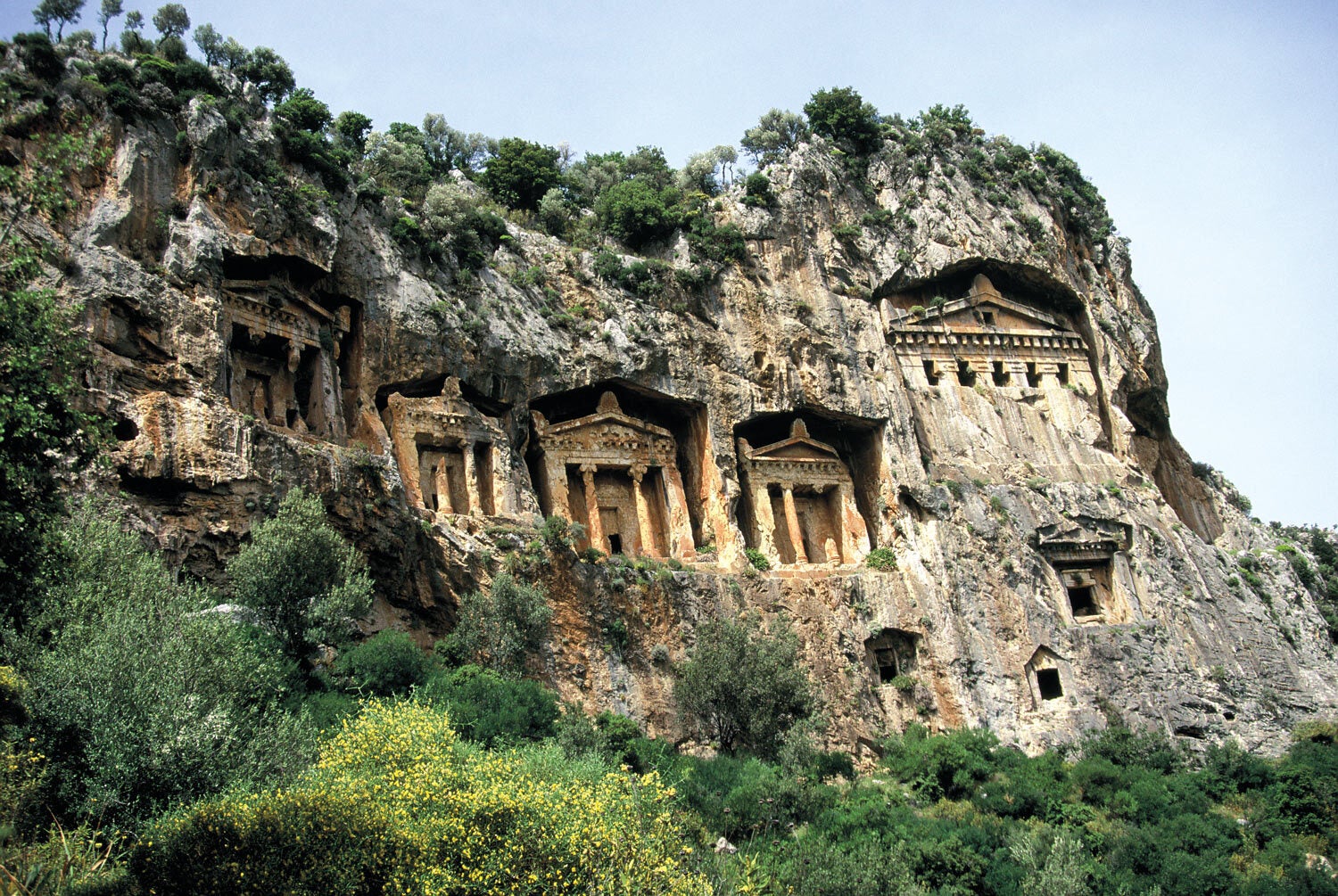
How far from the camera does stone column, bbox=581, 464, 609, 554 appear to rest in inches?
1374

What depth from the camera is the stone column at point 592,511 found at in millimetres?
34906

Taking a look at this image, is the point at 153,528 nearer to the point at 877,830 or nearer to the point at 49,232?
the point at 49,232

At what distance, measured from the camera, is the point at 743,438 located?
39.9m

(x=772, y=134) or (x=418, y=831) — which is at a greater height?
(x=772, y=134)

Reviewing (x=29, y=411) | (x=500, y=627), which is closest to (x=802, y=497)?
(x=500, y=627)

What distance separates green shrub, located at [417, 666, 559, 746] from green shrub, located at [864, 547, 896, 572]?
16.3 metres

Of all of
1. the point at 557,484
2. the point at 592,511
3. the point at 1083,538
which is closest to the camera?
the point at 557,484

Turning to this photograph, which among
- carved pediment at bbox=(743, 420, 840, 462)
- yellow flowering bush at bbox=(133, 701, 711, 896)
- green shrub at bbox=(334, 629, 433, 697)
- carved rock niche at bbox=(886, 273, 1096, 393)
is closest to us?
yellow flowering bush at bbox=(133, 701, 711, 896)

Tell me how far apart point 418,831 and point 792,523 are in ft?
83.7

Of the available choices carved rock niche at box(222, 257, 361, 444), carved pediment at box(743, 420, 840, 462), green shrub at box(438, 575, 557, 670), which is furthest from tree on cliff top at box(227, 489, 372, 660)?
carved pediment at box(743, 420, 840, 462)

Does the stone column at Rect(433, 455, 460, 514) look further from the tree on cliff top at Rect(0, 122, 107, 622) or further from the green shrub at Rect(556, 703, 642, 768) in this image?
the tree on cliff top at Rect(0, 122, 107, 622)

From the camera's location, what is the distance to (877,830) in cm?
2506

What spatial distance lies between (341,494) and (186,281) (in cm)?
664

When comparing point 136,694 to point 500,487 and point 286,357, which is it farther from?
point 500,487
